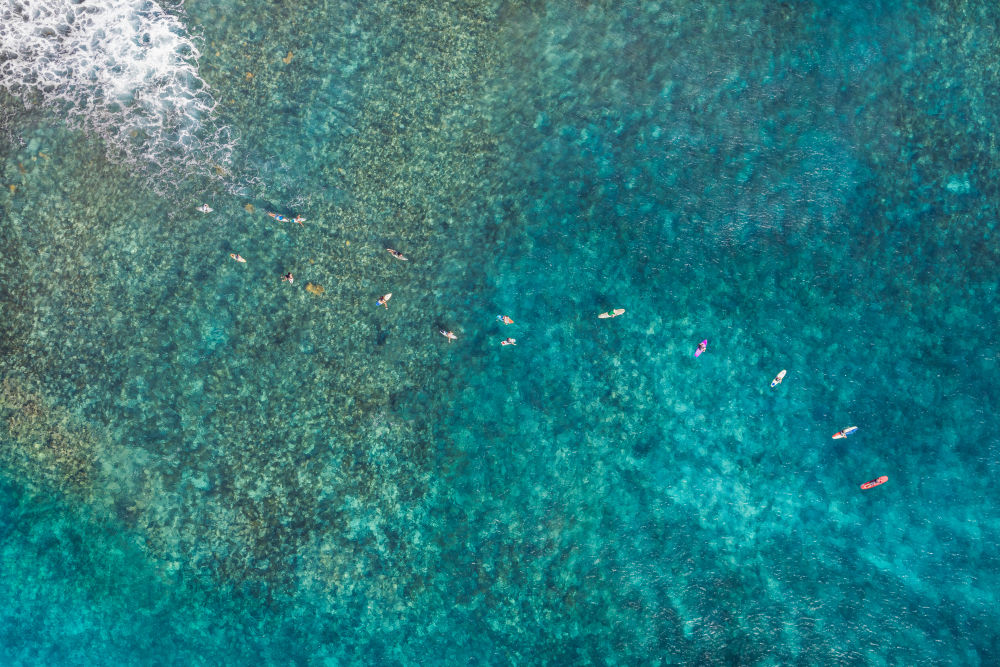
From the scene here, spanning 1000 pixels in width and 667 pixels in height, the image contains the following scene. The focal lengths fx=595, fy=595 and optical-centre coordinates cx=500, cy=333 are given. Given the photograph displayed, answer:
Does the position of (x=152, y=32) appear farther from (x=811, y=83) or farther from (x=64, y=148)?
(x=811, y=83)

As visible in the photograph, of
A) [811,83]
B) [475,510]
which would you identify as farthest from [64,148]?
[811,83]

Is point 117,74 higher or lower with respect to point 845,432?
higher

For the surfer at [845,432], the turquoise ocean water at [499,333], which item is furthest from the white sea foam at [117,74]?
the surfer at [845,432]

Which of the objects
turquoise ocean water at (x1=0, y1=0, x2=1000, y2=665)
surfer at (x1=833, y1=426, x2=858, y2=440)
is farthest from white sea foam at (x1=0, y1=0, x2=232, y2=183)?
surfer at (x1=833, y1=426, x2=858, y2=440)

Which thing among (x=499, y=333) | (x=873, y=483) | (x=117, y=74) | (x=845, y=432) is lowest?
(x=873, y=483)

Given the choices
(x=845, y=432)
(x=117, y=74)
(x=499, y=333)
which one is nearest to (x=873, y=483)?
(x=845, y=432)

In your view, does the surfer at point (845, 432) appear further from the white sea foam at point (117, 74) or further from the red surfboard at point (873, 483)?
the white sea foam at point (117, 74)

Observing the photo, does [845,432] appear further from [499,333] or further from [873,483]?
[499,333]
